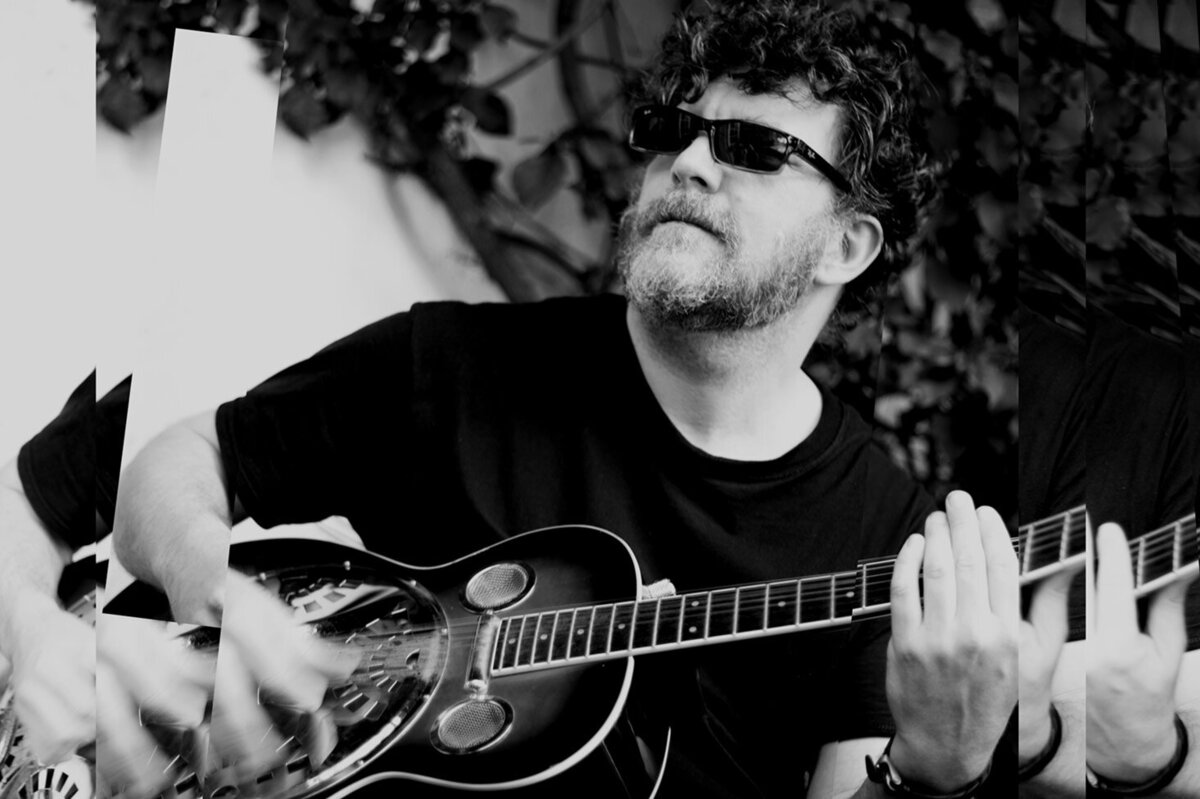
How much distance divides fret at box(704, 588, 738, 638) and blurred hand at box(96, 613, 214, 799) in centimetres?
85

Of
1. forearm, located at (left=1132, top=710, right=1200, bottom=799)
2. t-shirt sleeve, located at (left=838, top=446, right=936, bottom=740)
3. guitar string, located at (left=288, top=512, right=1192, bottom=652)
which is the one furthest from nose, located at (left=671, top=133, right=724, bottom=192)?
forearm, located at (left=1132, top=710, right=1200, bottom=799)

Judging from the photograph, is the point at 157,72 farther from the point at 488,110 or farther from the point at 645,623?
the point at 645,623

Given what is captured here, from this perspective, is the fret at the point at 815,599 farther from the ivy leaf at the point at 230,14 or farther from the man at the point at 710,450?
the ivy leaf at the point at 230,14

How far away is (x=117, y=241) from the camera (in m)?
2.35

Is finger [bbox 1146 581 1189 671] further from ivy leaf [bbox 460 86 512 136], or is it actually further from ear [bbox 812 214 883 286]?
ivy leaf [bbox 460 86 512 136]

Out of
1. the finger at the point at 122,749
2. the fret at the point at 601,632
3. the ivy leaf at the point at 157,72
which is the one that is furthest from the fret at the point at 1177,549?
the ivy leaf at the point at 157,72

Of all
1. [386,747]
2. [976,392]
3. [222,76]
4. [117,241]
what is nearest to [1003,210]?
[976,392]

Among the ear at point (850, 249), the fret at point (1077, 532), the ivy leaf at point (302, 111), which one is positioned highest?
the ivy leaf at point (302, 111)

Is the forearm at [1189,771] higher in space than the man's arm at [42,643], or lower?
lower

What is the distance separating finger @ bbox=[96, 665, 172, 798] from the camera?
81.4 inches

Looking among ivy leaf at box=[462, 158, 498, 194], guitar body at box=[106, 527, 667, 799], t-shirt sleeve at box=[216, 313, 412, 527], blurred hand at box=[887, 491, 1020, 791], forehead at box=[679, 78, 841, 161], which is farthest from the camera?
ivy leaf at box=[462, 158, 498, 194]

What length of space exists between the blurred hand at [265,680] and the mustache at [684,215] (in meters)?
0.81

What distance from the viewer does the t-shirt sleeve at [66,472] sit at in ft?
7.34

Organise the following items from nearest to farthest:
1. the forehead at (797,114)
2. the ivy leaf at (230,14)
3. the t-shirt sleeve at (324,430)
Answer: the forehead at (797,114), the t-shirt sleeve at (324,430), the ivy leaf at (230,14)
